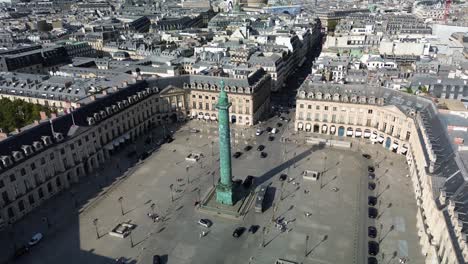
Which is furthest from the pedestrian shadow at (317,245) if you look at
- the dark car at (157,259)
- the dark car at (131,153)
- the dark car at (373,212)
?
the dark car at (131,153)

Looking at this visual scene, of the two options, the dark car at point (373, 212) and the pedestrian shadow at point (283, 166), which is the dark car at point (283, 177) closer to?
the pedestrian shadow at point (283, 166)

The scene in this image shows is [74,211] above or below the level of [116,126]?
below

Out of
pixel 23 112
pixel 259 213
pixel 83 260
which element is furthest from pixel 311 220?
pixel 23 112

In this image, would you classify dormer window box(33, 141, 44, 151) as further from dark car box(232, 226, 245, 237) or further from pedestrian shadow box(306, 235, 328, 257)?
pedestrian shadow box(306, 235, 328, 257)

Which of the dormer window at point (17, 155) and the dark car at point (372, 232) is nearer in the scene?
the dark car at point (372, 232)

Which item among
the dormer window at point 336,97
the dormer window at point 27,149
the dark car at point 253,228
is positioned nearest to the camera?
the dark car at point 253,228

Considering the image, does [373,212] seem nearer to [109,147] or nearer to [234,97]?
[234,97]

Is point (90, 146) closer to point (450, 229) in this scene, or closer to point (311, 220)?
point (311, 220)
